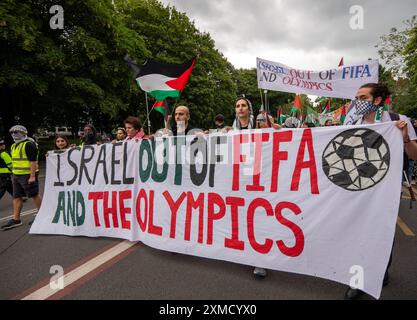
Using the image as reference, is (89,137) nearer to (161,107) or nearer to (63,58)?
(161,107)

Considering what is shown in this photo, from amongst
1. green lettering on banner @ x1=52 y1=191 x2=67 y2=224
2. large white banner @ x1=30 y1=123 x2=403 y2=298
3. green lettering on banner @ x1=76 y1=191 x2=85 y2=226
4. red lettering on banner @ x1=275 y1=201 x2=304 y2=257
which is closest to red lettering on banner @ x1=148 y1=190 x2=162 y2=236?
large white banner @ x1=30 y1=123 x2=403 y2=298

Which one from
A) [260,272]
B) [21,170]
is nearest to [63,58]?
[21,170]

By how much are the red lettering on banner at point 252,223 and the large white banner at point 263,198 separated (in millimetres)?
10

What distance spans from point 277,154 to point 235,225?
0.90 m

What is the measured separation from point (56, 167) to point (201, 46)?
87.1ft

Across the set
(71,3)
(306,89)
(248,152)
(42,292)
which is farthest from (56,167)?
(71,3)

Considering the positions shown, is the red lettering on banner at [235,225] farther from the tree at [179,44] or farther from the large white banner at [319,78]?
the tree at [179,44]

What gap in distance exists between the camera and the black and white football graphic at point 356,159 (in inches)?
A: 101

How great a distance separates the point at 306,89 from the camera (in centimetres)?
655

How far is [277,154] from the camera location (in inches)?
120

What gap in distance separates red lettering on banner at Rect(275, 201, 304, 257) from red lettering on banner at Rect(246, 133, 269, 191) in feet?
0.93

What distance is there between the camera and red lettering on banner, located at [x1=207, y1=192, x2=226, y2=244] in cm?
323

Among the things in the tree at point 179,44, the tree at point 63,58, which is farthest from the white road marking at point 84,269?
the tree at point 179,44

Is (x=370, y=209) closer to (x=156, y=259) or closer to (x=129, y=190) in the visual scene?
(x=156, y=259)
